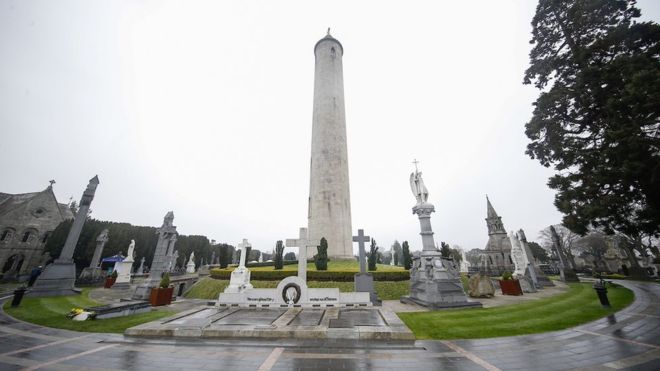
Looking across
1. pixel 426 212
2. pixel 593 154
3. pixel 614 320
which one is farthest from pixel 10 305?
pixel 593 154

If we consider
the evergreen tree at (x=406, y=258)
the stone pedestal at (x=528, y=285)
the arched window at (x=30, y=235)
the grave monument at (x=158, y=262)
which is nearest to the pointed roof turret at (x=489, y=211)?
the stone pedestal at (x=528, y=285)

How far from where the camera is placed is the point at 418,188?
15016 mm

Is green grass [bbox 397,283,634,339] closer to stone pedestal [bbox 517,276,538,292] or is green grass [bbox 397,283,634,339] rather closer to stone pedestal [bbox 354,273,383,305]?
stone pedestal [bbox 354,273,383,305]

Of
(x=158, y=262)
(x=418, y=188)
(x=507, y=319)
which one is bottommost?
(x=507, y=319)

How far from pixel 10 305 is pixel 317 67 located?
31.1 metres

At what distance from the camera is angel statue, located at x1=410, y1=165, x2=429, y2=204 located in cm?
1477

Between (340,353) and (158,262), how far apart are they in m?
14.9

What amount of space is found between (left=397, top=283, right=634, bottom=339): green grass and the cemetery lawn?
10.0 meters

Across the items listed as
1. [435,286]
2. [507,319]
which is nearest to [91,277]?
[435,286]

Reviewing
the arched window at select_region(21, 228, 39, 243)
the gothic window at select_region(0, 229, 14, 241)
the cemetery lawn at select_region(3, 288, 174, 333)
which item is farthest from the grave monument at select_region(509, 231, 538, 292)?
the gothic window at select_region(0, 229, 14, 241)

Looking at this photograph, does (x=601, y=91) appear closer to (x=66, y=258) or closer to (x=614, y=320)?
(x=614, y=320)

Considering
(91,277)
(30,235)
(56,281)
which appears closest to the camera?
(56,281)

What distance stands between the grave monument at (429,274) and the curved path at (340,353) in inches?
189

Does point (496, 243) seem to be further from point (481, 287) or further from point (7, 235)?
point (7, 235)
